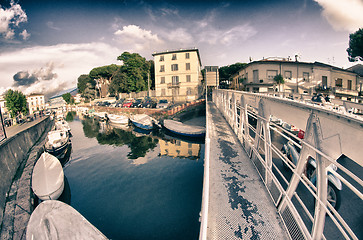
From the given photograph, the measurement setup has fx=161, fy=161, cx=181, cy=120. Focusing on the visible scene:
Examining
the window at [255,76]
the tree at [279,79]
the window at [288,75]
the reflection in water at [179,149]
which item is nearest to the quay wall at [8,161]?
the reflection in water at [179,149]

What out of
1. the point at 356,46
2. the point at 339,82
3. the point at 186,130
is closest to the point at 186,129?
the point at 186,130

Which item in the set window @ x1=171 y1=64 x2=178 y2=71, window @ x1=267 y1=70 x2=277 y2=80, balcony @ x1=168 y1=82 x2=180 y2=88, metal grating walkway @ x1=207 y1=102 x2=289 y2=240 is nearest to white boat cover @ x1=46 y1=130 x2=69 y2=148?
metal grating walkway @ x1=207 y1=102 x2=289 y2=240

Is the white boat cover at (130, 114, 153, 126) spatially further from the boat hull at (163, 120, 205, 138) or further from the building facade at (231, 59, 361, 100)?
the building facade at (231, 59, 361, 100)

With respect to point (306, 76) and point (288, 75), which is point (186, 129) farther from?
point (306, 76)

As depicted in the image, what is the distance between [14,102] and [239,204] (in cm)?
4591

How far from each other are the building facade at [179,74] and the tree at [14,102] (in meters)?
29.8

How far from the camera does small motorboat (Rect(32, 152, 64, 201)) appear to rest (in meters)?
9.03

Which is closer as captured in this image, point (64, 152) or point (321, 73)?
point (64, 152)

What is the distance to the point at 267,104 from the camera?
15.4 feet

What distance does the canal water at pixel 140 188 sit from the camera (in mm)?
7742

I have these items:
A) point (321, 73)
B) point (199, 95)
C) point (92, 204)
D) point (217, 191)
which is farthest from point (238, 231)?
point (199, 95)

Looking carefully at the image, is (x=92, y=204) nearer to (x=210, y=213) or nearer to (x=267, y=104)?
(x=210, y=213)

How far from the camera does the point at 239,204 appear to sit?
3914mm

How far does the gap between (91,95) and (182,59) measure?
161 ft
